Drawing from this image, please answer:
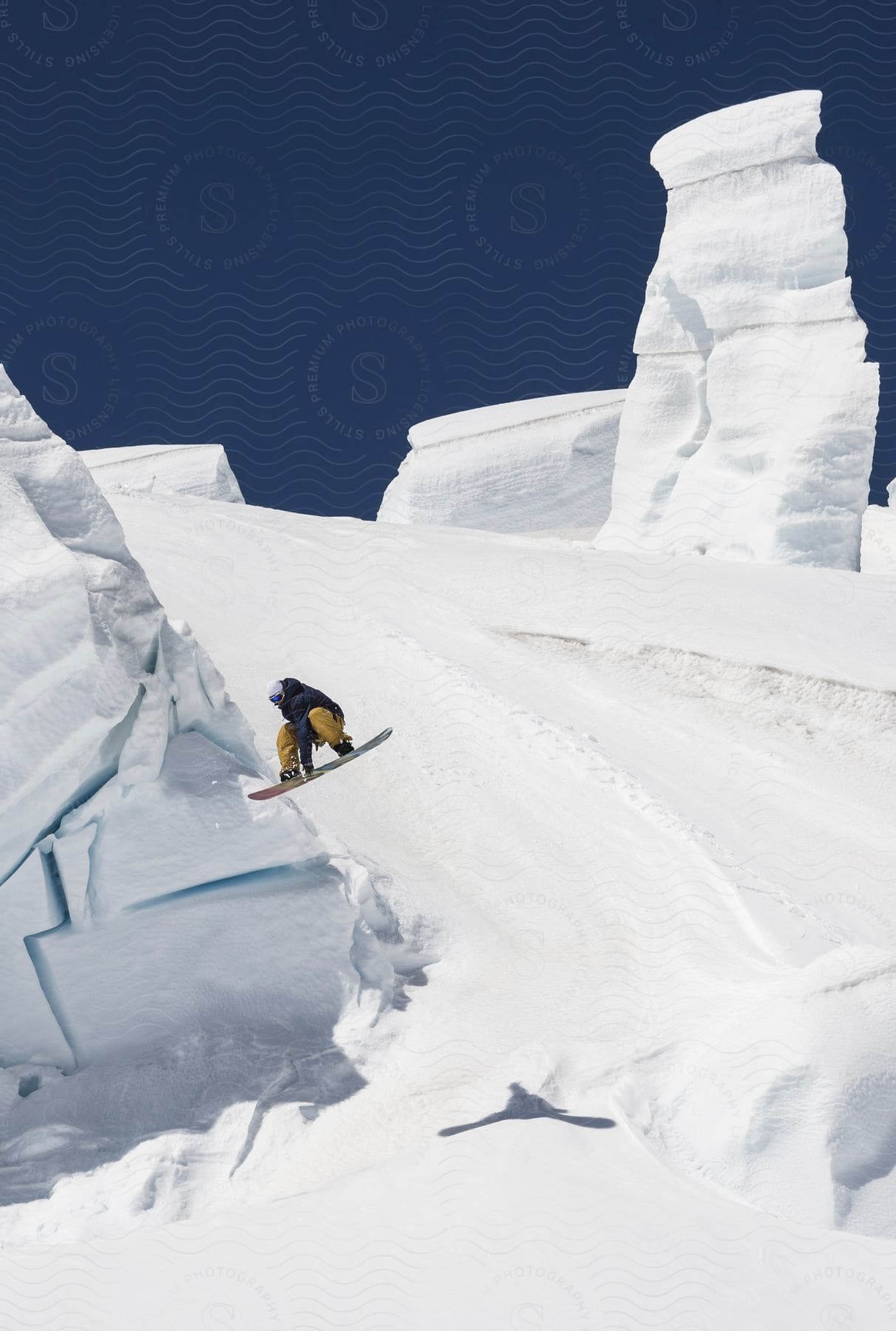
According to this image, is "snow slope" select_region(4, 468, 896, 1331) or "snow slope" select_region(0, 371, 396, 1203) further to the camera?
"snow slope" select_region(0, 371, 396, 1203)

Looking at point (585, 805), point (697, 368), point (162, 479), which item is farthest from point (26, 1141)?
point (162, 479)

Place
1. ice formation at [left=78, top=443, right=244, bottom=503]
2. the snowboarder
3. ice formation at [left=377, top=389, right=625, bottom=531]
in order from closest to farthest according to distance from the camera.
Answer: the snowboarder, ice formation at [left=377, top=389, right=625, bottom=531], ice formation at [left=78, top=443, right=244, bottom=503]

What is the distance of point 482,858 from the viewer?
11945mm

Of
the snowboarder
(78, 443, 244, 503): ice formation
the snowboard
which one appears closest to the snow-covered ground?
the snowboard

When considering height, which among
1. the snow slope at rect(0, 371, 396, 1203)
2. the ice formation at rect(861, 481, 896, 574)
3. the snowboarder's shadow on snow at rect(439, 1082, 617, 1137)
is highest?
the snow slope at rect(0, 371, 396, 1203)

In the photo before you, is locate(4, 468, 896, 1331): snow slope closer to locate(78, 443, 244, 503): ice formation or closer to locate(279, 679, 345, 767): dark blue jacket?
locate(279, 679, 345, 767): dark blue jacket

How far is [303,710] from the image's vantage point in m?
9.62

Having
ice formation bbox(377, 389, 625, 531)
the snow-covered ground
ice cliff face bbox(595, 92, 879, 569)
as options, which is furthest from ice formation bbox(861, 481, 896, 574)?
the snow-covered ground

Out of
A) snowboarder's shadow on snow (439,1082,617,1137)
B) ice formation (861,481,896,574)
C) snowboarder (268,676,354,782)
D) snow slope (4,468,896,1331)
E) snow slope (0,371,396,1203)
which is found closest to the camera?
snow slope (4,468,896,1331)

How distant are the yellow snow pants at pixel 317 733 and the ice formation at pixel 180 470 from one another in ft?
66.7

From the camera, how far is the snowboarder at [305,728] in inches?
375

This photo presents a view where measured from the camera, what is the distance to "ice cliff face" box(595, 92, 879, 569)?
20438mm

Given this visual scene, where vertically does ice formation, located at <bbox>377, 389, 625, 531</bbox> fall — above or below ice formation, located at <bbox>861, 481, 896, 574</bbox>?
above

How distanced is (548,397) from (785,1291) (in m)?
25.3
